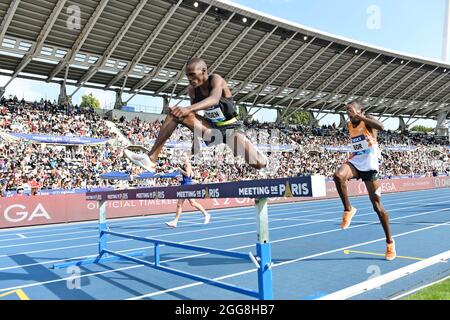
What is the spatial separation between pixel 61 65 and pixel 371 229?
76.9ft

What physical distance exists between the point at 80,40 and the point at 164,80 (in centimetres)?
770

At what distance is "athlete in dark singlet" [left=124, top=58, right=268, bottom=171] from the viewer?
3.99 meters

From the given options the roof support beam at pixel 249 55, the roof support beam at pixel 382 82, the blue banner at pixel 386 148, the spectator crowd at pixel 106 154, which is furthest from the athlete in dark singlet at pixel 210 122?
the roof support beam at pixel 382 82

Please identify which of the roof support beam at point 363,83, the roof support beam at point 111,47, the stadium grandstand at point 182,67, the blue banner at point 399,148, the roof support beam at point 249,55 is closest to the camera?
the stadium grandstand at point 182,67

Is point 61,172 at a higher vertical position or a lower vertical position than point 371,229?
higher

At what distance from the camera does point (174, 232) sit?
36.1ft

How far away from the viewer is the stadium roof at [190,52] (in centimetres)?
2338

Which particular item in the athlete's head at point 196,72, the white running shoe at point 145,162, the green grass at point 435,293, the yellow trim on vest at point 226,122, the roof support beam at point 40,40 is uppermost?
the roof support beam at point 40,40

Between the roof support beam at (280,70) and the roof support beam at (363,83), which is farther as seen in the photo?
the roof support beam at (363,83)

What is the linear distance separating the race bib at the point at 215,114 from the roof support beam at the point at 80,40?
21301 mm

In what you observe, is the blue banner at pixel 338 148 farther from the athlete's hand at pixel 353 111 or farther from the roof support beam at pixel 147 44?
the athlete's hand at pixel 353 111

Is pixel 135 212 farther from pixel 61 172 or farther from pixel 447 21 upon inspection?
pixel 447 21

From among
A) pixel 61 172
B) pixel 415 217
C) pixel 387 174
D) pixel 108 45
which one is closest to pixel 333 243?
pixel 415 217

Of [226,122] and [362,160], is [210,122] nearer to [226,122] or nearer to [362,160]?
[226,122]
